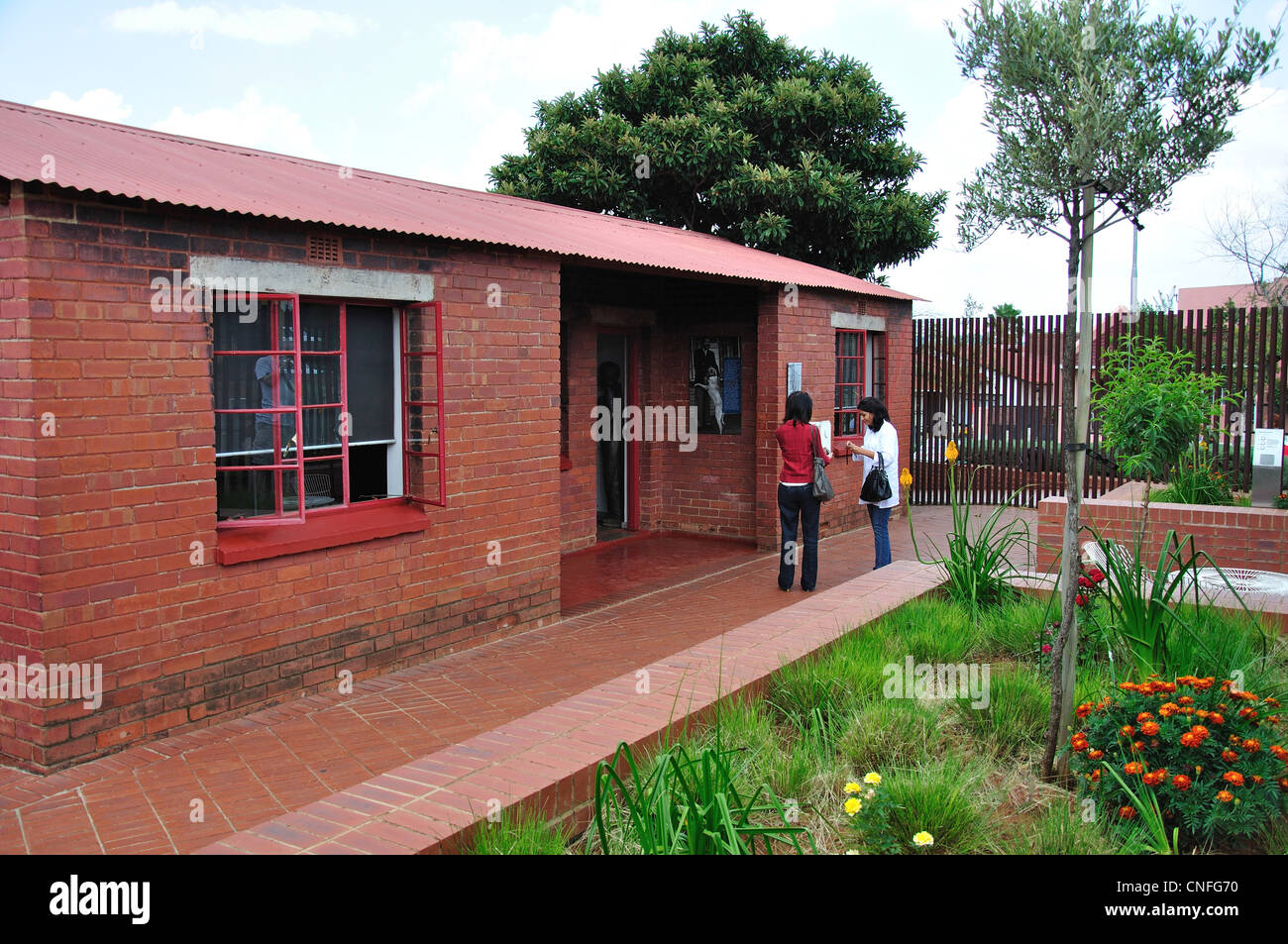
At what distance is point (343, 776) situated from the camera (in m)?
5.34

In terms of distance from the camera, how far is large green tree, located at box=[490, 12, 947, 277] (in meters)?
19.5

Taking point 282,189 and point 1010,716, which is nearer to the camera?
point 1010,716

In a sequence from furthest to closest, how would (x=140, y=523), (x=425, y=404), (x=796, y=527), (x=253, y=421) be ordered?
(x=796, y=527), (x=425, y=404), (x=253, y=421), (x=140, y=523)

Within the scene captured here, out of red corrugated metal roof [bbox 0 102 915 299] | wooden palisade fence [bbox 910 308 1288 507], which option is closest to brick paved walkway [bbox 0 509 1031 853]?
red corrugated metal roof [bbox 0 102 915 299]

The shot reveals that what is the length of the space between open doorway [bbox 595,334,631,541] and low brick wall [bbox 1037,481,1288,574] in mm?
5464

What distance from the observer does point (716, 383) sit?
523 inches

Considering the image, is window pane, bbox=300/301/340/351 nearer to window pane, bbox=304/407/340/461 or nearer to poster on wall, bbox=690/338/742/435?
window pane, bbox=304/407/340/461

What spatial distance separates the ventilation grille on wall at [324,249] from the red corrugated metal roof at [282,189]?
0.16m

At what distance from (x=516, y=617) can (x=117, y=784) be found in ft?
11.7

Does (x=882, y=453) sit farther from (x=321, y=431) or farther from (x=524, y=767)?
(x=524, y=767)

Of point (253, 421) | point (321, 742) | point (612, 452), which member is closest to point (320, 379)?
point (253, 421)

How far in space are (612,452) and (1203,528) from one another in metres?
6.80

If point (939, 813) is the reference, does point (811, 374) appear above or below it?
above

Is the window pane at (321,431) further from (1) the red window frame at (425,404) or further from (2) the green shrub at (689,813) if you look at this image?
Result: (2) the green shrub at (689,813)
